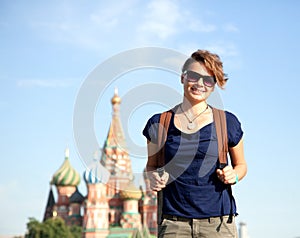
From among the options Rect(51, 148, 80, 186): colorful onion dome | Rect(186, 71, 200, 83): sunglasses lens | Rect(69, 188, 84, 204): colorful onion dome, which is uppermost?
Rect(51, 148, 80, 186): colorful onion dome

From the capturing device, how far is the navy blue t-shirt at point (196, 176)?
3.02 meters

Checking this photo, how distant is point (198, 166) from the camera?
306 centimetres

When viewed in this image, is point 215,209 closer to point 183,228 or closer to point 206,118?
Result: point 183,228

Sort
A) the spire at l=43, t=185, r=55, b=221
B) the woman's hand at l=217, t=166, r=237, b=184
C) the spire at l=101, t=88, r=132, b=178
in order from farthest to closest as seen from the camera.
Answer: the spire at l=43, t=185, r=55, b=221
the spire at l=101, t=88, r=132, b=178
the woman's hand at l=217, t=166, r=237, b=184

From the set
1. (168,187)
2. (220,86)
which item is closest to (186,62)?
(220,86)

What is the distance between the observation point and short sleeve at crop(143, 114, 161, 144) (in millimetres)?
3227

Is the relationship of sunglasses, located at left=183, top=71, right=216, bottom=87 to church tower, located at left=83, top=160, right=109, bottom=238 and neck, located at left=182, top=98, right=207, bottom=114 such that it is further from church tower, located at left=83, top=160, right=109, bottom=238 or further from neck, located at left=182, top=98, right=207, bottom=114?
church tower, located at left=83, top=160, right=109, bottom=238

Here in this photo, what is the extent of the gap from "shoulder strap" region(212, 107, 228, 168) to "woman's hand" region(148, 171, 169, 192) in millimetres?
294

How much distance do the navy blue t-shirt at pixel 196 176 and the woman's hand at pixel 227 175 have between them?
7cm

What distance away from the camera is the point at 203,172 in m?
3.04

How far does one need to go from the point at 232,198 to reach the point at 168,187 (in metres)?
0.33

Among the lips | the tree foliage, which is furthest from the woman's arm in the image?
the tree foliage

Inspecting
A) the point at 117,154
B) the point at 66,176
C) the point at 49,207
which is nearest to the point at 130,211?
the point at 66,176

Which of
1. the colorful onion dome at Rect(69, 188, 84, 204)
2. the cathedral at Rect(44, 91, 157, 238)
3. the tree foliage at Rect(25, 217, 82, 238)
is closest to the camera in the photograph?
the cathedral at Rect(44, 91, 157, 238)
